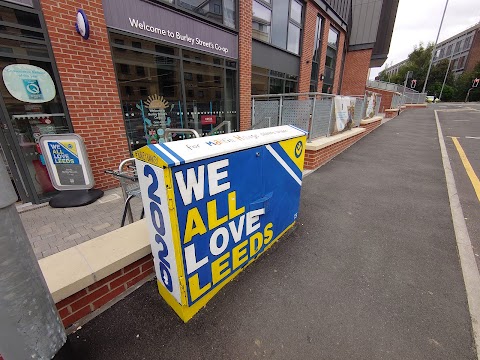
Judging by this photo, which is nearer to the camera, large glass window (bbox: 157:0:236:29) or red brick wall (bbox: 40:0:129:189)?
red brick wall (bbox: 40:0:129:189)

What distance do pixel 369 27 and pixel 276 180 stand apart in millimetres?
19696

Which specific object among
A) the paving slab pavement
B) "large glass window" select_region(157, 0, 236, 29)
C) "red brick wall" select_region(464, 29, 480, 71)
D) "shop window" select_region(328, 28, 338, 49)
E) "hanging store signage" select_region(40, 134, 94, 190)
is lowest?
the paving slab pavement

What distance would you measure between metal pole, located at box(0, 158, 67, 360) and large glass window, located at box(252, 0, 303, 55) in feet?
26.6

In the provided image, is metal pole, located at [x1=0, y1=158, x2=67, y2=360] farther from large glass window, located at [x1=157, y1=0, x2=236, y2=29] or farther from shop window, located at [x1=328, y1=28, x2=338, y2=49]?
shop window, located at [x1=328, y1=28, x2=338, y2=49]

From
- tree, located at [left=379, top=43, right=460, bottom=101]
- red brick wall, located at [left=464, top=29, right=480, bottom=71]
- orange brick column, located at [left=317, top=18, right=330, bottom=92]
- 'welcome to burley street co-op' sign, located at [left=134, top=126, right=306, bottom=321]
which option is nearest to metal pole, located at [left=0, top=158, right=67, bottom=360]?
'welcome to burley street co-op' sign, located at [left=134, top=126, right=306, bottom=321]

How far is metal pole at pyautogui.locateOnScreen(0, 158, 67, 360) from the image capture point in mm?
1016

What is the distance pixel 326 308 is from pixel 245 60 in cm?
694

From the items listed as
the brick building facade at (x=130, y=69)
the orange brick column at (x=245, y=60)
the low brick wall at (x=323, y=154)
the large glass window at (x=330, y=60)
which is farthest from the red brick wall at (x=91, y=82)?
the large glass window at (x=330, y=60)

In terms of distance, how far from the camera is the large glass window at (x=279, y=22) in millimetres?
7488

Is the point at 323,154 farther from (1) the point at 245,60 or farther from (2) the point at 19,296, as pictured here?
(2) the point at 19,296

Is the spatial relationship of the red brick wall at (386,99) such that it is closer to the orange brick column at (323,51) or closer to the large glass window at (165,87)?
the orange brick column at (323,51)

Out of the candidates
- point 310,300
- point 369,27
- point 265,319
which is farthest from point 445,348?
point 369,27

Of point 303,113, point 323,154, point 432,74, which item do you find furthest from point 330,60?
point 432,74

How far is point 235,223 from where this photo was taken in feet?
6.56
